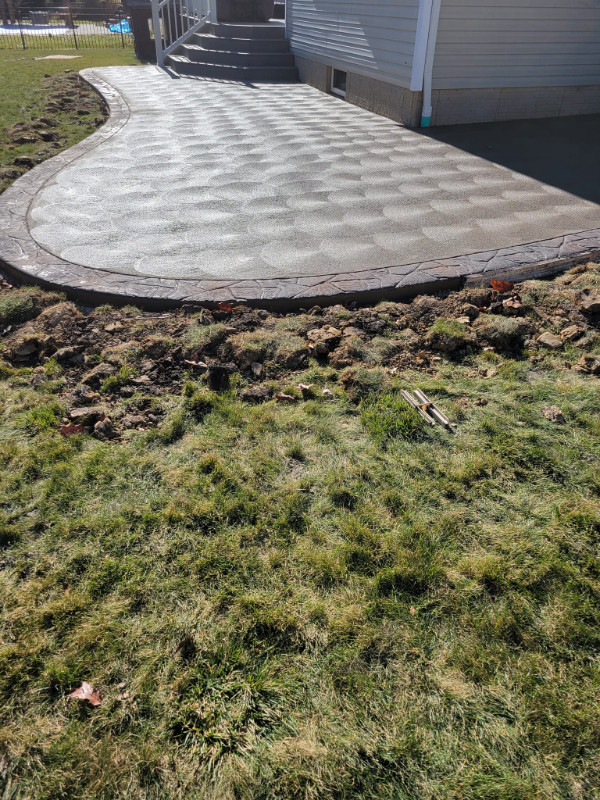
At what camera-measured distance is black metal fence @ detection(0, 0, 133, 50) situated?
22406 millimetres

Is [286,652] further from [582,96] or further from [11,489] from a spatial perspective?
[582,96]

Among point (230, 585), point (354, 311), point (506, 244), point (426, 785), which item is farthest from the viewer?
point (506, 244)

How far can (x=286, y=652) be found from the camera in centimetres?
197

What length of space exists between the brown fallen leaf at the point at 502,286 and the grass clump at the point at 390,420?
157 cm

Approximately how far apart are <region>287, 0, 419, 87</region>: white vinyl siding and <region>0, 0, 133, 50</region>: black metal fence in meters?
13.0

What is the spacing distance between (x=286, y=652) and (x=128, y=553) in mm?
760

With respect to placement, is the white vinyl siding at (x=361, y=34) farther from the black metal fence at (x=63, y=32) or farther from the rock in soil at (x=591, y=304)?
the black metal fence at (x=63, y=32)

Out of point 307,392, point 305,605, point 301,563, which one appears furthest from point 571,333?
point 305,605

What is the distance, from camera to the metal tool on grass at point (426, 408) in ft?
9.80

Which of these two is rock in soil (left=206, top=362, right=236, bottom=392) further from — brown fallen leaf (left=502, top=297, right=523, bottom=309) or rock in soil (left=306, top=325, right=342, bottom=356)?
brown fallen leaf (left=502, top=297, right=523, bottom=309)

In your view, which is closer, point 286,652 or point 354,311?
point 286,652

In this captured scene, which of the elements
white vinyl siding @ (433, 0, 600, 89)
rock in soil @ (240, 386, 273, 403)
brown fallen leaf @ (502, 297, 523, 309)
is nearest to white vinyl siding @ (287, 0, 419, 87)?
white vinyl siding @ (433, 0, 600, 89)

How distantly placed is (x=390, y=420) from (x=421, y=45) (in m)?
7.75

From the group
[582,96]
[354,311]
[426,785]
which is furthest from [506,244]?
[582,96]
